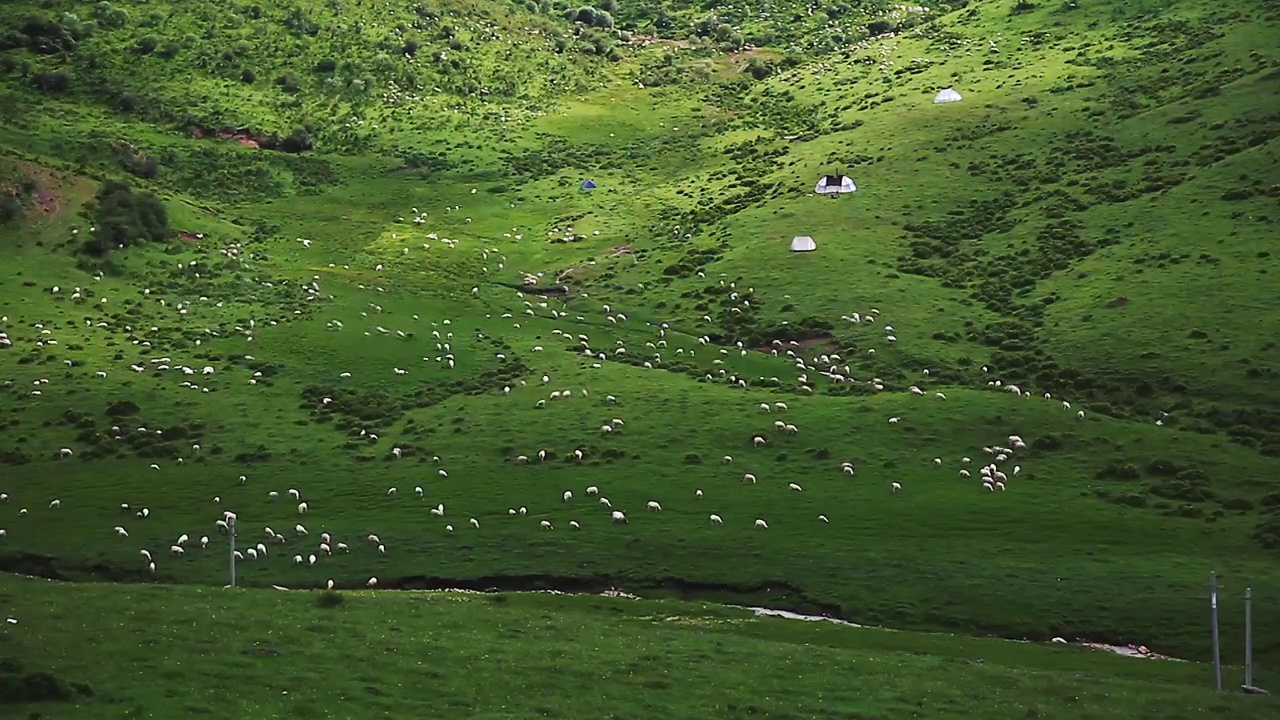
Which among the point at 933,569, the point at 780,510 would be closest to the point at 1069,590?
the point at 933,569

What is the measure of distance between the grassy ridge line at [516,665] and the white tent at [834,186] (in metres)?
60.3

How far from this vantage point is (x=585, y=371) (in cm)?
7956

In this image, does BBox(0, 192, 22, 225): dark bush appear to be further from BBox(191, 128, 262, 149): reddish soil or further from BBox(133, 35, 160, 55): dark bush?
BBox(133, 35, 160, 55): dark bush

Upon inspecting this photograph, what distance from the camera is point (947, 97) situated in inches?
4825

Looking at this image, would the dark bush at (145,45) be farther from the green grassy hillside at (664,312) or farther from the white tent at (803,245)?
the white tent at (803,245)

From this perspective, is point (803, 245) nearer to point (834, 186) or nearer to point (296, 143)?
point (834, 186)

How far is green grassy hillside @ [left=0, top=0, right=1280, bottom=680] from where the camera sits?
5806 centimetres

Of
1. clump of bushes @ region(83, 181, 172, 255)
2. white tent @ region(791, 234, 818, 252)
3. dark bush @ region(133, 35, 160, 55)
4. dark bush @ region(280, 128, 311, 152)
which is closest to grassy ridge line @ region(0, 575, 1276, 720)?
white tent @ region(791, 234, 818, 252)

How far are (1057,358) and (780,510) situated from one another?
78.5ft

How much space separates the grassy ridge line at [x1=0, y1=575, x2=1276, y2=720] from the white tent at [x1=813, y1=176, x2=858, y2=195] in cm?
6030

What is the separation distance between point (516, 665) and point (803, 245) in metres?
58.6

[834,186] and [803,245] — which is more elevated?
[834,186]

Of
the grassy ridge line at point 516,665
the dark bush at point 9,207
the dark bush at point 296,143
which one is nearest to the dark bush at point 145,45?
the dark bush at point 296,143

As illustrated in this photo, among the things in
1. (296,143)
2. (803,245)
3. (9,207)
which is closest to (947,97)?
(803,245)
